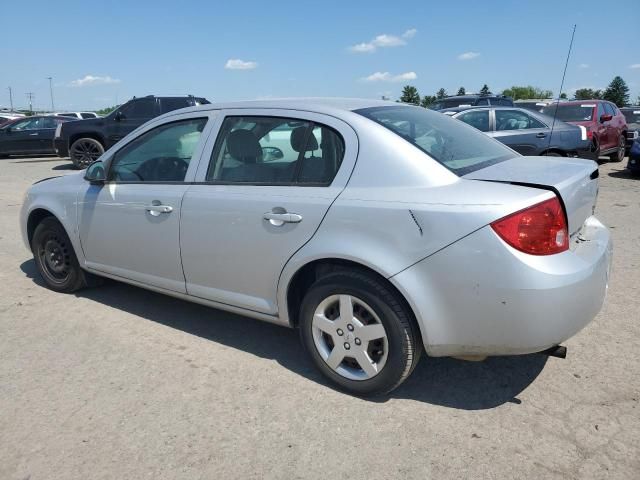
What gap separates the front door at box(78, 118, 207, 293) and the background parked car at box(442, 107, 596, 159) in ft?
22.9

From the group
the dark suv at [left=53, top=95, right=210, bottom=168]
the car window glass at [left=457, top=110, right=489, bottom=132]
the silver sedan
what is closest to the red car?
the car window glass at [left=457, top=110, right=489, bottom=132]

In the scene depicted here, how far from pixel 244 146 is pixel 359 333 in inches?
55.2

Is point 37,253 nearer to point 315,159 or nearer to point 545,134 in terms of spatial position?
point 315,159

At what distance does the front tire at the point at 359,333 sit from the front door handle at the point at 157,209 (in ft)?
3.89

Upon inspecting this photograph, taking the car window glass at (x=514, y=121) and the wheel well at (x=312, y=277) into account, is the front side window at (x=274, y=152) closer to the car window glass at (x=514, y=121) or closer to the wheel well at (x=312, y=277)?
the wheel well at (x=312, y=277)

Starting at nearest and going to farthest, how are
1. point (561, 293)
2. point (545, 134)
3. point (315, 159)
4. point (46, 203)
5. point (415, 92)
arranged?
point (561, 293)
point (315, 159)
point (46, 203)
point (545, 134)
point (415, 92)

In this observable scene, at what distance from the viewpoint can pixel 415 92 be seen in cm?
6475

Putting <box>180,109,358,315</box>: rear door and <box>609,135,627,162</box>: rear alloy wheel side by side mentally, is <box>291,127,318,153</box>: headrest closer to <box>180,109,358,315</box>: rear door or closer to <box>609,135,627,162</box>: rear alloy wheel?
<box>180,109,358,315</box>: rear door

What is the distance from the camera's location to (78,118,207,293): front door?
3.56 metres

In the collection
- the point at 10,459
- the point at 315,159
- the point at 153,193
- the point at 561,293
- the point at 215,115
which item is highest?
the point at 215,115

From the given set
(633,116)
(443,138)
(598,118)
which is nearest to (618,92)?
(633,116)

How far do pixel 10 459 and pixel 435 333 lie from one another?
210 centimetres

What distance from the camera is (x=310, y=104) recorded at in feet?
10.5

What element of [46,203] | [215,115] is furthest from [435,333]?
[46,203]
